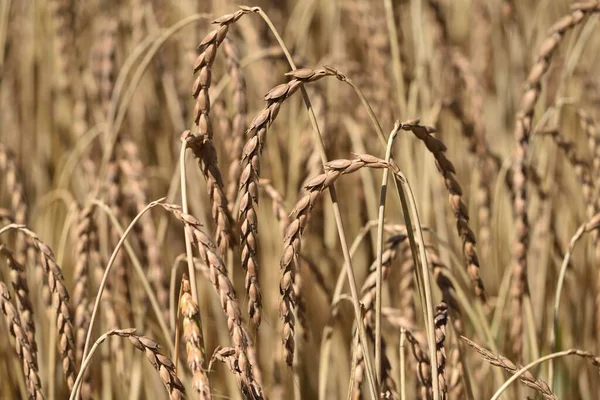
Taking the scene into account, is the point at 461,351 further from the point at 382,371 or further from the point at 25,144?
the point at 25,144

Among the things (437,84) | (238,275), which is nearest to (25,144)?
(238,275)

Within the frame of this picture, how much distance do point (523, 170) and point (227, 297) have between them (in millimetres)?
750

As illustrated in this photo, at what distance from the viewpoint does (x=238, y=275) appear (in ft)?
8.53

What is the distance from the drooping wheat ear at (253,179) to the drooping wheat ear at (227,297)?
26 millimetres

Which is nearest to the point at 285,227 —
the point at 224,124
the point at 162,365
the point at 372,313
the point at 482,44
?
the point at 372,313

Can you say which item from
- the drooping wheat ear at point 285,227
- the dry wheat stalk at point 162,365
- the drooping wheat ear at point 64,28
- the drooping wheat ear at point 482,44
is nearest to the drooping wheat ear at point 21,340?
the dry wheat stalk at point 162,365

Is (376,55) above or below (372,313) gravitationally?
above

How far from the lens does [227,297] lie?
3.53ft

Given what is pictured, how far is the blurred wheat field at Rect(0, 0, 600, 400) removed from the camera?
1.15 m

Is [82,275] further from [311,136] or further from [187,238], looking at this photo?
[311,136]

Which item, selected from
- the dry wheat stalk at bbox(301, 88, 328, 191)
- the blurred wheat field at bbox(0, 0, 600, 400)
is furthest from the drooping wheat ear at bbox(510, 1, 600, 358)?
the dry wheat stalk at bbox(301, 88, 328, 191)

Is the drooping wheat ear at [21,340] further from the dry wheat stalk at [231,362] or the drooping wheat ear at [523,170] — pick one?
the drooping wheat ear at [523,170]

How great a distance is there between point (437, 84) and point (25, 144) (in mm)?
1541

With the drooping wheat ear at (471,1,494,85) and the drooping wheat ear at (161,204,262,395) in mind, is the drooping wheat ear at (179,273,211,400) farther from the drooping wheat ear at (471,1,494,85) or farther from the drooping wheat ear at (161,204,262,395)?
the drooping wheat ear at (471,1,494,85)
